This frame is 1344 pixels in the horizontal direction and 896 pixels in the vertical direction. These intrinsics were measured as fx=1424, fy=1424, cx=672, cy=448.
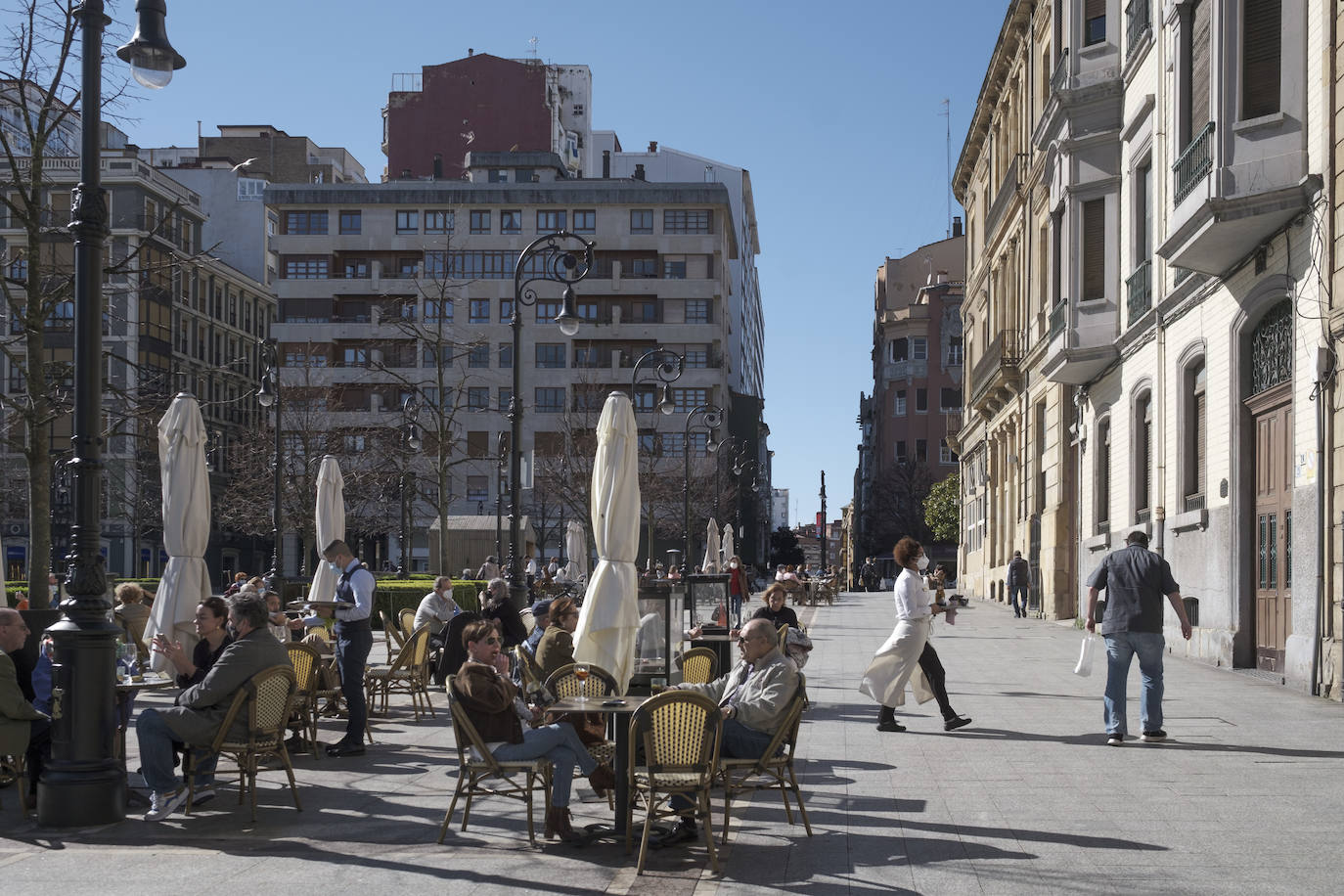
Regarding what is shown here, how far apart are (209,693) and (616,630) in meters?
3.66

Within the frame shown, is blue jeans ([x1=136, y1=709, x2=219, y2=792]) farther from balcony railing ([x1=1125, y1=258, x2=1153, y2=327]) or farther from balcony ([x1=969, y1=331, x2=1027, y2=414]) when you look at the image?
balcony ([x1=969, y1=331, x2=1027, y2=414])

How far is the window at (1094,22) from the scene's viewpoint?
91.3 ft

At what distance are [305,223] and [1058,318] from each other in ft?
211

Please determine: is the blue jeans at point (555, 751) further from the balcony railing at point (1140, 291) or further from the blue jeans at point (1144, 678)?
the balcony railing at point (1140, 291)

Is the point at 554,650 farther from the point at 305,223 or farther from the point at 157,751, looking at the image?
the point at 305,223

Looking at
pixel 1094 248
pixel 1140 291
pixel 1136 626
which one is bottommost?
pixel 1136 626

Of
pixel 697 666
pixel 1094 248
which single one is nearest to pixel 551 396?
pixel 1094 248

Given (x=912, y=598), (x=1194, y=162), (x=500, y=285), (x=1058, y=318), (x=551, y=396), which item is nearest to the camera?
(x=912, y=598)

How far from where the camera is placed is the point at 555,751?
8344mm

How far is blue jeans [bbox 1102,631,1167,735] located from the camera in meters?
12.2

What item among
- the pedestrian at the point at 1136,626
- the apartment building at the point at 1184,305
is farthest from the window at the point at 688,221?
the pedestrian at the point at 1136,626

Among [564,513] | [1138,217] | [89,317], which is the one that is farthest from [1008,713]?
[564,513]

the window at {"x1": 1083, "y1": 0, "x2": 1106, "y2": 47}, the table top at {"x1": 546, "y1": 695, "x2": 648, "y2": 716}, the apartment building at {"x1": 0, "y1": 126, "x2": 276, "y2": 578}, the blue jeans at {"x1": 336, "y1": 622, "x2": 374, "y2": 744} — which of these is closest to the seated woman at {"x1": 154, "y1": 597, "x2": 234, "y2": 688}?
the blue jeans at {"x1": 336, "y1": 622, "x2": 374, "y2": 744}

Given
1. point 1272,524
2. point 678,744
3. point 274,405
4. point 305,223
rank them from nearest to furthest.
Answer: point 678,744 < point 1272,524 < point 274,405 < point 305,223
